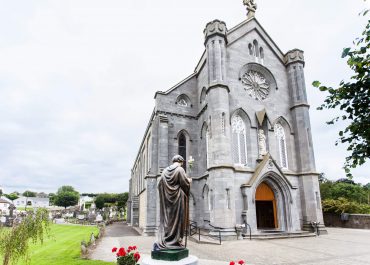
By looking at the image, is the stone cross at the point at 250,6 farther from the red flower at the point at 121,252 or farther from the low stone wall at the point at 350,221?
the red flower at the point at 121,252

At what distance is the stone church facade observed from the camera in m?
18.0

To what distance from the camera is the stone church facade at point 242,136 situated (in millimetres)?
18047

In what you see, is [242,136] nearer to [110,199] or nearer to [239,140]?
[239,140]

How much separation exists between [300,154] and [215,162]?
867cm

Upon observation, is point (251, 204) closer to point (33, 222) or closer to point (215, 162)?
point (215, 162)

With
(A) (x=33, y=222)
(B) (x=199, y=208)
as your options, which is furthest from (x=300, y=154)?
(A) (x=33, y=222)

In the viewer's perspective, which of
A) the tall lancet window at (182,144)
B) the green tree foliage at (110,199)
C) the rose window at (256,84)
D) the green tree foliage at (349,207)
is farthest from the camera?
the green tree foliage at (110,199)

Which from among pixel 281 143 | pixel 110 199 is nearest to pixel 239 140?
pixel 281 143

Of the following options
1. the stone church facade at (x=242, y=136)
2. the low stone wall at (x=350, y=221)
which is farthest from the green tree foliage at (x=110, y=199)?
the low stone wall at (x=350, y=221)

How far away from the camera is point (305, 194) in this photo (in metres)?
20.6

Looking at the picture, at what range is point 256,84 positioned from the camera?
74.2 ft

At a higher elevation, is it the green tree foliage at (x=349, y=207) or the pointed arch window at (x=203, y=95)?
the pointed arch window at (x=203, y=95)

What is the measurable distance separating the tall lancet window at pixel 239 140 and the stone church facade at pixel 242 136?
8 centimetres

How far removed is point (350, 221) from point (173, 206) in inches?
969
